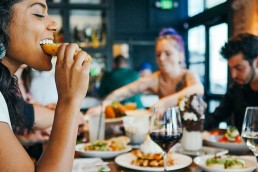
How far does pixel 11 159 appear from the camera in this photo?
805 mm

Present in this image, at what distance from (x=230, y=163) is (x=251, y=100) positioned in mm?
1332

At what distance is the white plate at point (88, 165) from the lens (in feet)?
3.90

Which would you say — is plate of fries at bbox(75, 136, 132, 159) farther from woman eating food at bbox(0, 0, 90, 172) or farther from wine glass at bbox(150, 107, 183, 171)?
woman eating food at bbox(0, 0, 90, 172)

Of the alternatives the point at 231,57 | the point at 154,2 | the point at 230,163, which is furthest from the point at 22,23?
the point at 154,2

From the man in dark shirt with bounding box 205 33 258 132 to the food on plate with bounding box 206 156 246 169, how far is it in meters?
1.00

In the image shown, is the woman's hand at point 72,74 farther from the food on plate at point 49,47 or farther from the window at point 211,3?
the window at point 211,3

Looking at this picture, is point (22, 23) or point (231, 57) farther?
point (231, 57)

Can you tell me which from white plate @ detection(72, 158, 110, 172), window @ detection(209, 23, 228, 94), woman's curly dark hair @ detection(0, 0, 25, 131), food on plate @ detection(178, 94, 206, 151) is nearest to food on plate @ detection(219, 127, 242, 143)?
food on plate @ detection(178, 94, 206, 151)

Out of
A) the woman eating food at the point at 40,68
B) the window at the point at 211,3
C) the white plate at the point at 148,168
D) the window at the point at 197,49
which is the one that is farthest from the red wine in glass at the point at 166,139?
the window at the point at 197,49

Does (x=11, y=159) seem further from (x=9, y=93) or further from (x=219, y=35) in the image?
(x=219, y=35)

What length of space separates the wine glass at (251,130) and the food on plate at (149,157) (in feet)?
1.04

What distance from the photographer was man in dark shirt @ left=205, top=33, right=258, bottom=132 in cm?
228

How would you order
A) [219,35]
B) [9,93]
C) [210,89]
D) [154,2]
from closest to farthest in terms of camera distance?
1. [9,93]
2. [219,35]
3. [210,89]
4. [154,2]

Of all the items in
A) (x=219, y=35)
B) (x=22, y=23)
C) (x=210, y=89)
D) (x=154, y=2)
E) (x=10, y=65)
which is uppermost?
(x=154, y=2)
